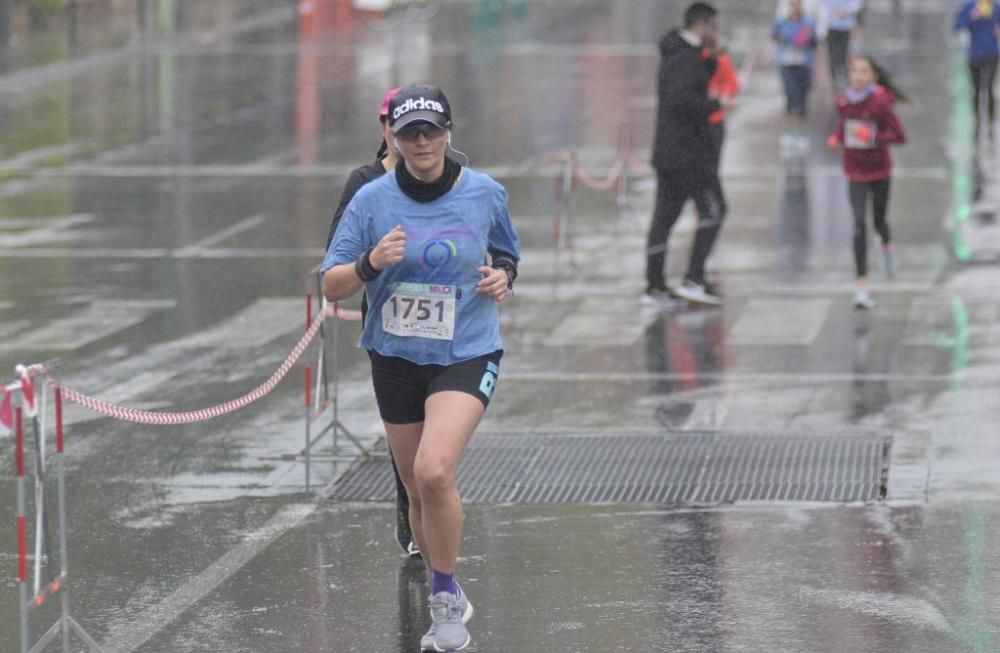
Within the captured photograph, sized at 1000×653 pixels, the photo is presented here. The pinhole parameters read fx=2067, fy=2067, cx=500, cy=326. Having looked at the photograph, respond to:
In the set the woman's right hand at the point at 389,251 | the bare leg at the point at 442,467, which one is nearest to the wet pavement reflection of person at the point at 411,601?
the bare leg at the point at 442,467

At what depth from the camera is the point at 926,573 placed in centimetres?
799

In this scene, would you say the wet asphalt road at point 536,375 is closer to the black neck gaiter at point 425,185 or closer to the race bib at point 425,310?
the race bib at point 425,310

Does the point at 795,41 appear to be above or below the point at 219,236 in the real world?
above

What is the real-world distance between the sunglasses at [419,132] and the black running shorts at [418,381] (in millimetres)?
802

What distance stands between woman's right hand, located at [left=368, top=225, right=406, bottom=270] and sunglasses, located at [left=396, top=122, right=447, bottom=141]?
0.33 metres

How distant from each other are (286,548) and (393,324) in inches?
69.0

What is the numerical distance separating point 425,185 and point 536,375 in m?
5.21

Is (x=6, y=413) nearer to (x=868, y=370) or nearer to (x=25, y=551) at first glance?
(x=25, y=551)

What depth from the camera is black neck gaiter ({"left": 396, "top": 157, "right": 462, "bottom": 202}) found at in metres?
7.25

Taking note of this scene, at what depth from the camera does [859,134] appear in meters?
14.0

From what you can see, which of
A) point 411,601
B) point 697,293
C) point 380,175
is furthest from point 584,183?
point 411,601

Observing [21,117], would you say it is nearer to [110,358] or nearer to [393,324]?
[110,358]

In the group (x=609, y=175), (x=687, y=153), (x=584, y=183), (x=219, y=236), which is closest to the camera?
(x=687, y=153)

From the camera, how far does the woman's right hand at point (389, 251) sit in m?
7.01
